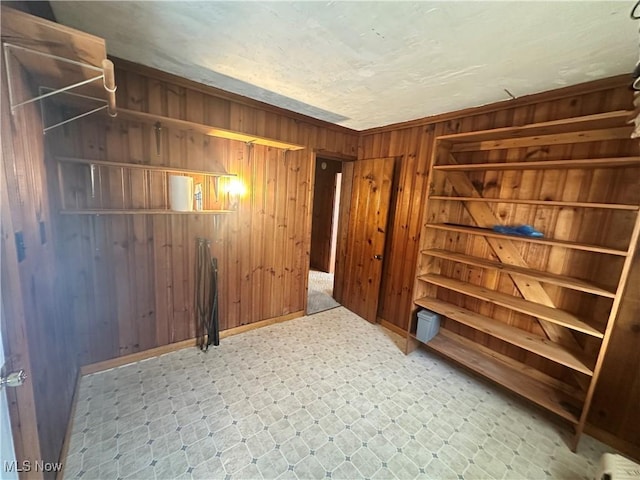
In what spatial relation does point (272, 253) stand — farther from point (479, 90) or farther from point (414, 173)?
point (479, 90)

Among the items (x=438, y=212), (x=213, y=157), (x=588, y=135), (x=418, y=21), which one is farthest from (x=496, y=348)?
(x=213, y=157)

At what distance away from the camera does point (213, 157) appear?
8.32ft

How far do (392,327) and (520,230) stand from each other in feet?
6.06

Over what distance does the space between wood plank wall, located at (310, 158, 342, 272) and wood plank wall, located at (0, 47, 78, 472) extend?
176 inches

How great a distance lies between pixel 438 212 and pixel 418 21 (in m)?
1.84

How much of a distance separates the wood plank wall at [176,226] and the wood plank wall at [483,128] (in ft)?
3.16

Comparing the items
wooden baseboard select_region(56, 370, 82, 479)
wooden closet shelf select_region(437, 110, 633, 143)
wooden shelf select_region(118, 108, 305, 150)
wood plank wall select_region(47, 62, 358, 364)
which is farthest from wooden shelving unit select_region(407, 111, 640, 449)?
wooden baseboard select_region(56, 370, 82, 479)

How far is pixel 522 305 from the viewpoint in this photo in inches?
84.1

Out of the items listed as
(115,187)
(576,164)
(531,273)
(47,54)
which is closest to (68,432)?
(115,187)

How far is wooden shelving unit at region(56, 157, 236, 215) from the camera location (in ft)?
6.41

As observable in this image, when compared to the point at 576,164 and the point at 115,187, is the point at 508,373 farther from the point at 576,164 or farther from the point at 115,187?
the point at 115,187

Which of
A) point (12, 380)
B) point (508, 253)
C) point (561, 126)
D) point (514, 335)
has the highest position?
point (561, 126)

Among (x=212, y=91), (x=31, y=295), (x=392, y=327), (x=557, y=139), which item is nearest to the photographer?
(x=31, y=295)

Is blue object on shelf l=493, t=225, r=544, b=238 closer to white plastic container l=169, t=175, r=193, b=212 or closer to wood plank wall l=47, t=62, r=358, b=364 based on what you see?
wood plank wall l=47, t=62, r=358, b=364
